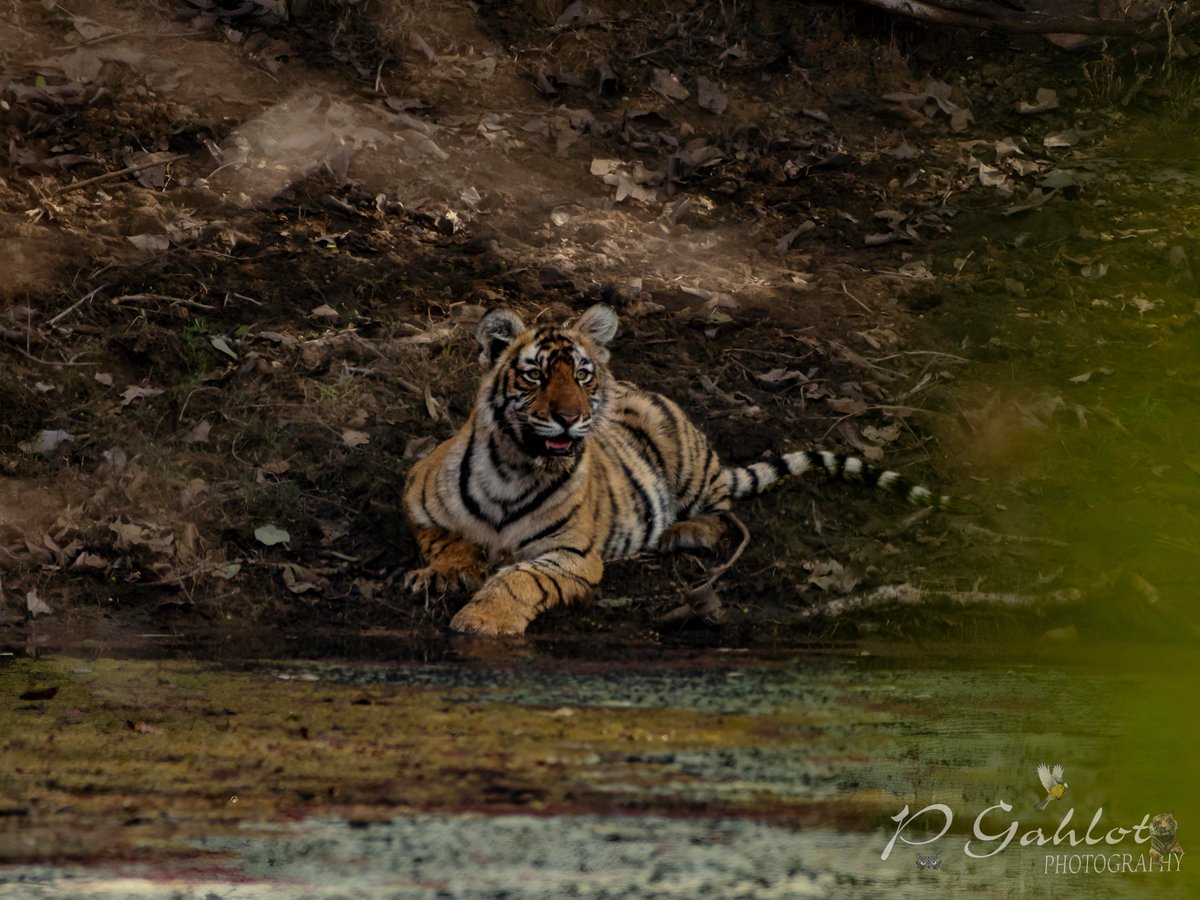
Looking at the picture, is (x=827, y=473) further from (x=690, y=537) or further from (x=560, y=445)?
(x=560, y=445)

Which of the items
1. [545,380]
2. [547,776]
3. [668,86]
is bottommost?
[668,86]

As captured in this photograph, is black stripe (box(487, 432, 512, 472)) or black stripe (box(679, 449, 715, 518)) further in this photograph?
black stripe (box(679, 449, 715, 518))

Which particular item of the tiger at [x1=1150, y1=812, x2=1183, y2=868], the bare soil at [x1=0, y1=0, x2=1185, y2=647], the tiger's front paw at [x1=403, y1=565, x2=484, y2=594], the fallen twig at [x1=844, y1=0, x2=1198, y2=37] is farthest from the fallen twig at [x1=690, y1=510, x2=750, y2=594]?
the fallen twig at [x1=844, y1=0, x2=1198, y2=37]

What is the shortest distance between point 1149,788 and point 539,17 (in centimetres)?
962

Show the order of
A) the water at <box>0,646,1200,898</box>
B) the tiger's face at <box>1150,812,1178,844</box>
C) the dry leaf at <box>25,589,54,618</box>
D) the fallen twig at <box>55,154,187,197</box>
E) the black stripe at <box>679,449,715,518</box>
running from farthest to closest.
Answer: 1. the fallen twig at <box>55,154,187,197</box>
2. the black stripe at <box>679,449,715,518</box>
3. the dry leaf at <box>25,589,54,618</box>
4. the water at <box>0,646,1200,898</box>
5. the tiger's face at <box>1150,812,1178,844</box>

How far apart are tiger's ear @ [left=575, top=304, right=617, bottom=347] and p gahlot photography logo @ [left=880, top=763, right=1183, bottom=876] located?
9.06 ft

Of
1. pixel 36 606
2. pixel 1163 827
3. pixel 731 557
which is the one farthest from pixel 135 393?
pixel 1163 827

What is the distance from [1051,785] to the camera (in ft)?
9.18

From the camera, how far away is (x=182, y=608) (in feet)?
16.6

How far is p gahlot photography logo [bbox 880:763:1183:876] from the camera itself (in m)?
2.41

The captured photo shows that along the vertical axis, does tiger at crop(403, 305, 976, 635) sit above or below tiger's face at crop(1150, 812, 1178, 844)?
below

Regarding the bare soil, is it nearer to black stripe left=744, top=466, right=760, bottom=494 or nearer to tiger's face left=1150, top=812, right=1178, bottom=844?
black stripe left=744, top=466, right=760, bottom=494

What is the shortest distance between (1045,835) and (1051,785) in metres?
0.19

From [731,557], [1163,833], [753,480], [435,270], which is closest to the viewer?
[1163,833]
